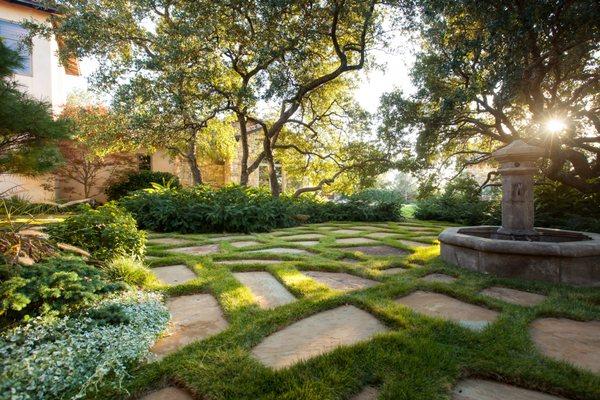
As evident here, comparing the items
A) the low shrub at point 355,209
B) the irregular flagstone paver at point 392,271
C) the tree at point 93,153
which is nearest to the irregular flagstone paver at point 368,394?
the irregular flagstone paver at point 392,271

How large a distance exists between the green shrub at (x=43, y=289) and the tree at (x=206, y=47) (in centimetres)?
513

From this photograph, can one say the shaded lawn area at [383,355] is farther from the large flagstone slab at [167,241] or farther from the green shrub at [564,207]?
the green shrub at [564,207]

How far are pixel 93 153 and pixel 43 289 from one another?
30.9 ft

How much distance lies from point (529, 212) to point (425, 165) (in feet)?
13.3

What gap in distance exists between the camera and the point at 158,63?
6.02 metres

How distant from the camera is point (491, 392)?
118 centimetres

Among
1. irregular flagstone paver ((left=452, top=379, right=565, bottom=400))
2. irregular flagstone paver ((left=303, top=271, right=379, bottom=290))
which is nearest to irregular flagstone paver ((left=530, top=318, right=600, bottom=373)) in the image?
irregular flagstone paver ((left=452, top=379, right=565, bottom=400))

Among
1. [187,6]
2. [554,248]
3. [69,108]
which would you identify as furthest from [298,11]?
[69,108]

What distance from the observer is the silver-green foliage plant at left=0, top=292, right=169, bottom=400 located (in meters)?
1.11

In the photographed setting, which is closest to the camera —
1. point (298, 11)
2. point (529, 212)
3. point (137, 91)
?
point (529, 212)

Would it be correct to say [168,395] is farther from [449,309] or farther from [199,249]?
[199,249]

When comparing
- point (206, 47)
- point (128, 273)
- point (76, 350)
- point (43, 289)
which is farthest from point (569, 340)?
point (206, 47)

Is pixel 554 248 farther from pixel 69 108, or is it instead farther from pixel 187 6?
pixel 69 108

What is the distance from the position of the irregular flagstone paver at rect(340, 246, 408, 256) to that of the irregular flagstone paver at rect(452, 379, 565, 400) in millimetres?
2509
